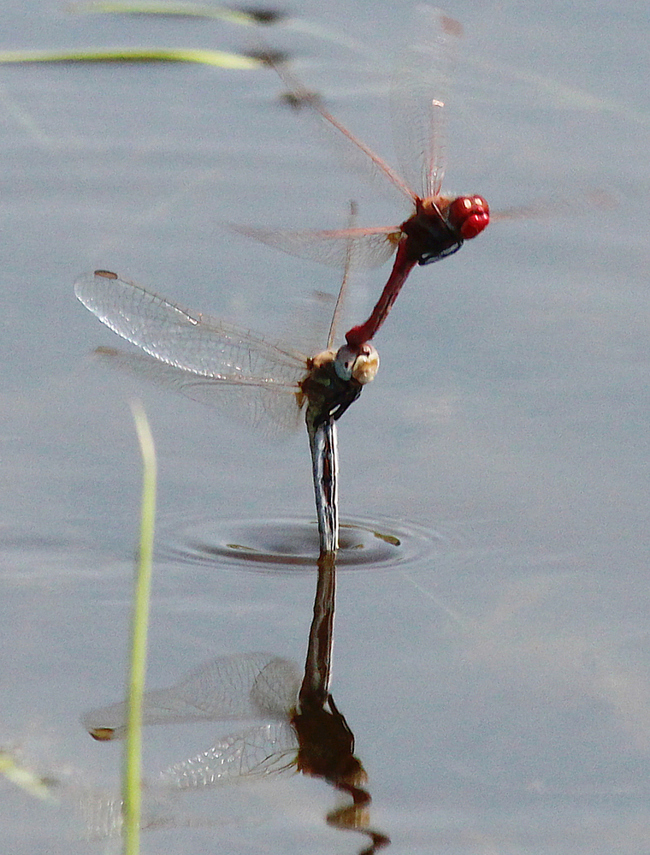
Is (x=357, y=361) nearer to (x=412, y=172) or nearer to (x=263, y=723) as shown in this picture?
(x=412, y=172)

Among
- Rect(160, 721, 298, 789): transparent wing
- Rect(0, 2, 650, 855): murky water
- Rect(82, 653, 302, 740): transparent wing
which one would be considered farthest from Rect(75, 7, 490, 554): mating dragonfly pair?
Rect(160, 721, 298, 789): transparent wing

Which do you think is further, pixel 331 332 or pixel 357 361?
pixel 331 332

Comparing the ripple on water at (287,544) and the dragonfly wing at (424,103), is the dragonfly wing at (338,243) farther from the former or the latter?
the ripple on water at (287,544)

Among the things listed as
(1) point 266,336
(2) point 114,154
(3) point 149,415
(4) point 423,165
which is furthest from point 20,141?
(4) point 423,165

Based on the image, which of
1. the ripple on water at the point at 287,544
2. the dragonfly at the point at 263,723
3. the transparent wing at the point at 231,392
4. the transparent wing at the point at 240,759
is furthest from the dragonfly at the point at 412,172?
the transparent wing at the point at 240,759

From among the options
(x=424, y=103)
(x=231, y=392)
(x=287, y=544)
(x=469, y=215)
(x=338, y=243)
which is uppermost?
(x=424, y=103)

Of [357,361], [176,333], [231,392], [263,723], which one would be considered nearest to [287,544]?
[231,392]

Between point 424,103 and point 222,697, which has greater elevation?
point 424,103

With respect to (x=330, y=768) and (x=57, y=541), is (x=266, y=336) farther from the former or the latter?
(x=330, y=768)
